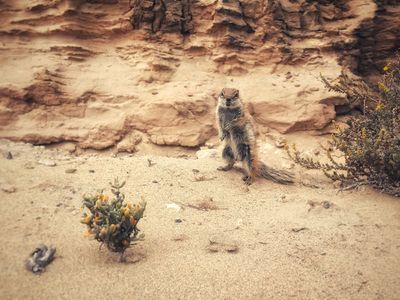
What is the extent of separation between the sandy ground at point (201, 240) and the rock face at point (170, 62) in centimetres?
145

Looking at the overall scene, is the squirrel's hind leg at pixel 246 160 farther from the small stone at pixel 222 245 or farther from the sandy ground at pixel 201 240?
the small stone at pixel 222 245

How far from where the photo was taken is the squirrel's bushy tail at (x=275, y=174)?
4.32 metres

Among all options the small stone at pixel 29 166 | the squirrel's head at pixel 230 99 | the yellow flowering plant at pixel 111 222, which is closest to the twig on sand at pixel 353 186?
the squirrel's head at pixel 230 99

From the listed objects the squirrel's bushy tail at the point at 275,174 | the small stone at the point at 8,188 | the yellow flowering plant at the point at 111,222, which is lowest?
the squirrel's bushy tail at the point at 275,174

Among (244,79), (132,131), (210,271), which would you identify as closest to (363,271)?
(210,271)

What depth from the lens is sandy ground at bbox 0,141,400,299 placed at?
6.86 ft

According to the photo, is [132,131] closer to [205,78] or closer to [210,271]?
[205,78]

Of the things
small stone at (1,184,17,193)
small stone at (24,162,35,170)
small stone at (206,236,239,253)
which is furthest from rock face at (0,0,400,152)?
small stone at (206,236,239,253)

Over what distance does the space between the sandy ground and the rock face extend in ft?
4.76

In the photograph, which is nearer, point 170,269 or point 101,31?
point 170,269

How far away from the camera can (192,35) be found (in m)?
6.36

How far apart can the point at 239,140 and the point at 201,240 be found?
6.97 ft

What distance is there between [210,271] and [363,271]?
107cm

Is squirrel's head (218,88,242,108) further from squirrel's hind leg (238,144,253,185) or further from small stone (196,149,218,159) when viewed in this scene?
small stone (196,149,218,159)
